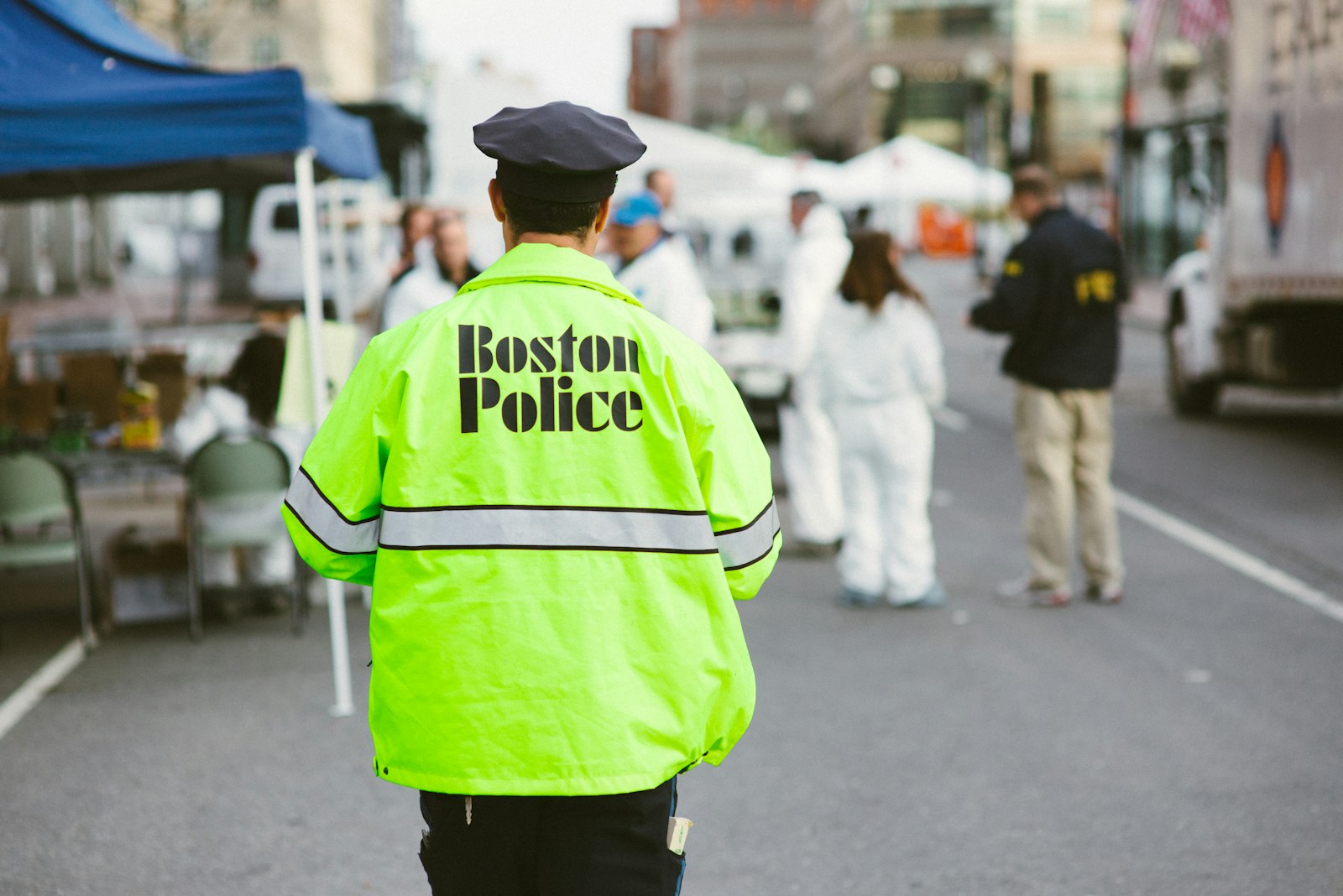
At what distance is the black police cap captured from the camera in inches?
93.8

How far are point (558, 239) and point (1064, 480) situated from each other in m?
5.94

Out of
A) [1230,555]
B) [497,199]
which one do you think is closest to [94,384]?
[1230,555]

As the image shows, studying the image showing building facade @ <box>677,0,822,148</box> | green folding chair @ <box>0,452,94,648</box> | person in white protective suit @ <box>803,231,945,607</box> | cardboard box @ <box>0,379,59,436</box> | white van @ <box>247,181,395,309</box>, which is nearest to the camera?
green folding chair @ <box>0,452,94,648</box>

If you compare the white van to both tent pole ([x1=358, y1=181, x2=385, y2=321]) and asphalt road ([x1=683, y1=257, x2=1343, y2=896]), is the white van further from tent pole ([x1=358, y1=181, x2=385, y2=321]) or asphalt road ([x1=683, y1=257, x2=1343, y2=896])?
asphalt road ([x1=683, y1=257, x2=1343, y2=896])

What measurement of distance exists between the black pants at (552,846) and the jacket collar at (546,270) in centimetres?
76

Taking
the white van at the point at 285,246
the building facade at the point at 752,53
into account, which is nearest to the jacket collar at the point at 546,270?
the white van at the point at 285,246

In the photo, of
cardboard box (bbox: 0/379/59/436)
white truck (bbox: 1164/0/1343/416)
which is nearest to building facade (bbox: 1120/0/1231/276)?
white truck (bbox: 1164/0/1343/416)

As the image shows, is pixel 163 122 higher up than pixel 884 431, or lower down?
higher up

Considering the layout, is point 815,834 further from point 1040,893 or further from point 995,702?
point 995,702

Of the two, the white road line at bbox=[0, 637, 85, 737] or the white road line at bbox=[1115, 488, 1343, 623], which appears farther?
the white road line at bbox=[1115, 488, 1343, 623]

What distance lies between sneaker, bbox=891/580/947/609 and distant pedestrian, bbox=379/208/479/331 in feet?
9.16

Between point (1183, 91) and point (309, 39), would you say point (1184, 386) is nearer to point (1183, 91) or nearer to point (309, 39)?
point (1183, 91)

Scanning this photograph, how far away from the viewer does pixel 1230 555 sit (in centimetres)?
929

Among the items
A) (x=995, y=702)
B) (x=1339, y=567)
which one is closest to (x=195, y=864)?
(x=995, y=702)
